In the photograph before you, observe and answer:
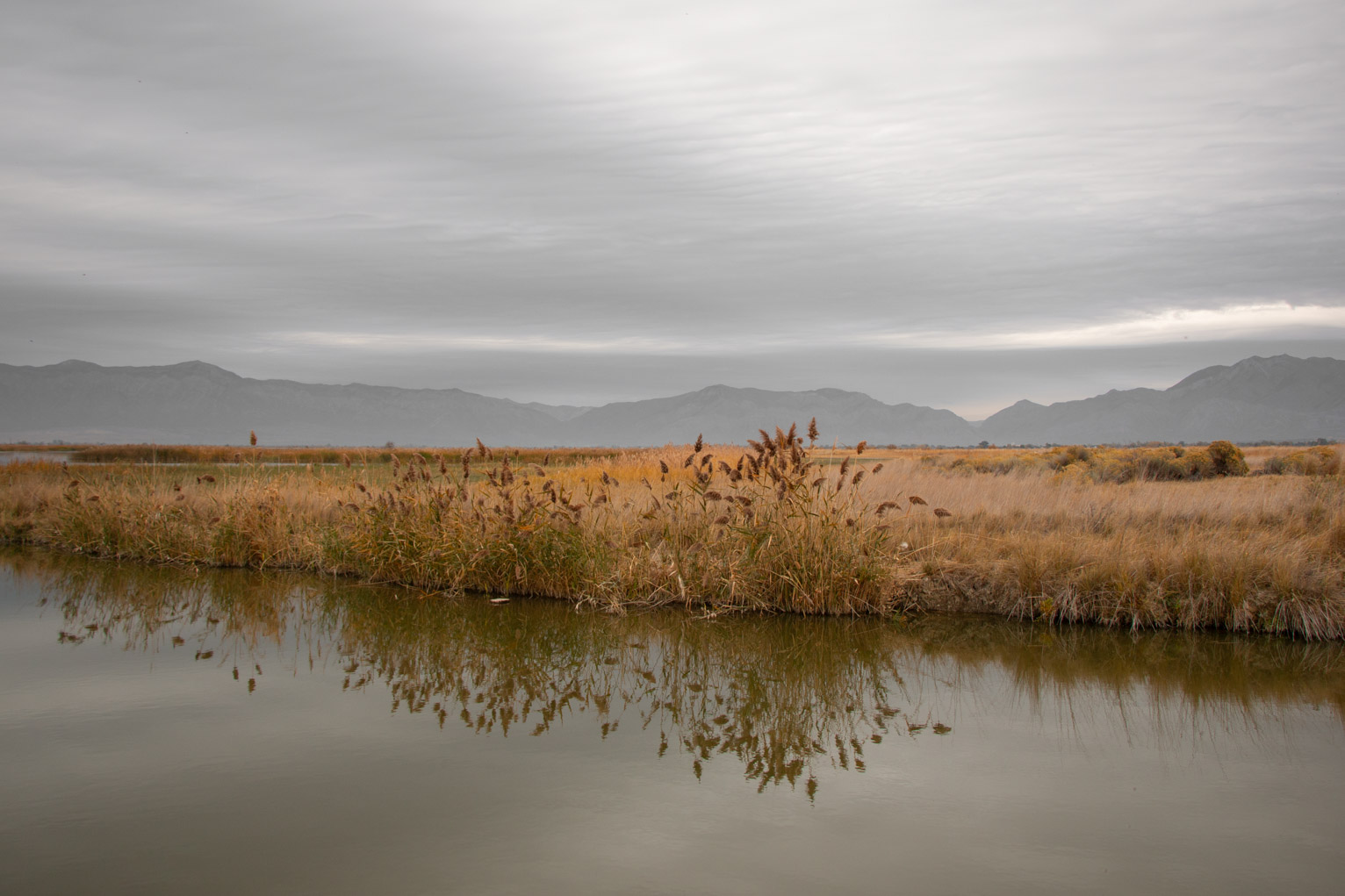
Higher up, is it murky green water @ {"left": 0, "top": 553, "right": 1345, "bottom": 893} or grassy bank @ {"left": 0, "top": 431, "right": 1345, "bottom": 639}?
grassy bank @ {"left": 0, "top": 431, "right": 1345, "bottom": 639}

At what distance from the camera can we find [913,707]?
5.62 m

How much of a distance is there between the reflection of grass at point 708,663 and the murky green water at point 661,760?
1.4 inches

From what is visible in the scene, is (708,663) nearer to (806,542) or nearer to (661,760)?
(661,760)

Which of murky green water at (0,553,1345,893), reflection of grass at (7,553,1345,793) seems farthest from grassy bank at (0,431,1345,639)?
murky green water at (0,553,1345,893)

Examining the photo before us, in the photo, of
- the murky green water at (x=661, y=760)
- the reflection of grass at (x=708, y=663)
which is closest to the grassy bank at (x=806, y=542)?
the reflection of grass at (x=708, y=663)

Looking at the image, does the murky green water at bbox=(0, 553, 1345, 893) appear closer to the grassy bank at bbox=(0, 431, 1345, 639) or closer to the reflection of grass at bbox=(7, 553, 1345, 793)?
the reflection of grass at bbox=(7, 553, 1345, 793)

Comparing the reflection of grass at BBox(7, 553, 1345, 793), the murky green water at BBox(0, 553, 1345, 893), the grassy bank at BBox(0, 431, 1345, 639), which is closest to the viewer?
the murky green water at BBox(0, 553, 1345, 893)

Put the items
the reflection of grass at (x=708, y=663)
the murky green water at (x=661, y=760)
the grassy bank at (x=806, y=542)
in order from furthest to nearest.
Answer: the grassy bank at (x=806, y=542) < the reflection of grass at (x=708, y=663) < the murky green water at (x=661, y=760)

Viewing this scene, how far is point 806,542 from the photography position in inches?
337

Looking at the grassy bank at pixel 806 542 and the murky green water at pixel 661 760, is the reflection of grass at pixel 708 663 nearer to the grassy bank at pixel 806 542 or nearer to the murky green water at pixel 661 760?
the murky green water at pixel 661 760

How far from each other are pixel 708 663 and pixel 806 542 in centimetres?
A: 229

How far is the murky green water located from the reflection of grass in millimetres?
36

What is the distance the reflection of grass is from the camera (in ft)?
17.3

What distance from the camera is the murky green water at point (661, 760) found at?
3.48 metres
